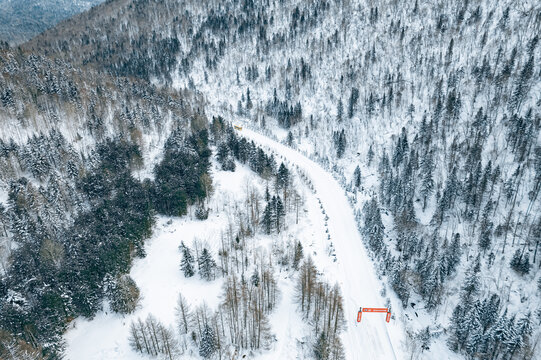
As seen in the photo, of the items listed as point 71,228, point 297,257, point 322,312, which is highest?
point 71,228

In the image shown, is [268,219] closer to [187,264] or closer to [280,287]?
[280,287]

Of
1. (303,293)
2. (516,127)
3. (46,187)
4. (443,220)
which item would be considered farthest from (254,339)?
(516,127)

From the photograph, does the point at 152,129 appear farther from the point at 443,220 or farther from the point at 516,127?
the point at 516,127

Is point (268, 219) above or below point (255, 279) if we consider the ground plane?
above

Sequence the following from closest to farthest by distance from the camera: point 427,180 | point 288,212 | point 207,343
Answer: point 207,343 < point 288,212 < point 427,180

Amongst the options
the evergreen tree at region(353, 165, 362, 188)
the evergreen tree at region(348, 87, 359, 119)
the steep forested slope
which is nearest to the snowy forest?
the steep forested slope

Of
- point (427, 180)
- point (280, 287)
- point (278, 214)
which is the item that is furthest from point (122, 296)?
point (427, 180)
